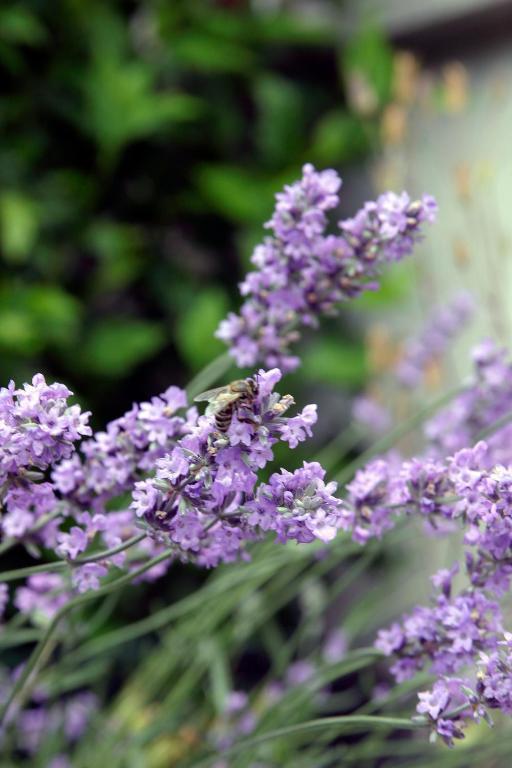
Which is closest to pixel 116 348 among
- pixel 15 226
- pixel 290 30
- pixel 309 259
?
pixel 15 226

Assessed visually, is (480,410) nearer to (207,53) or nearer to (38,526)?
(38,526)

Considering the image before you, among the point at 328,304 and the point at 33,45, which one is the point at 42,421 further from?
the point at 33,45

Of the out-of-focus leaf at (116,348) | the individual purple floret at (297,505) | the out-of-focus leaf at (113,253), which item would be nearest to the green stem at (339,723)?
the individual purple floret at (297,505)

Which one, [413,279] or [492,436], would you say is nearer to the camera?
[492,436]

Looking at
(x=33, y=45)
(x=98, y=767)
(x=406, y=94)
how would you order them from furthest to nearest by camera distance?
(x=33, y=45) < (x=406, y=94) < (x=98, y=767)

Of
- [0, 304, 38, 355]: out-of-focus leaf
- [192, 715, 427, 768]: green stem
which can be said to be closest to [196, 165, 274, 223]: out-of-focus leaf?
[0, 304, 38, 355]: out-of-focus leaf

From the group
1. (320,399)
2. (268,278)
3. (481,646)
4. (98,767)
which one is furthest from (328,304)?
(320,399)
